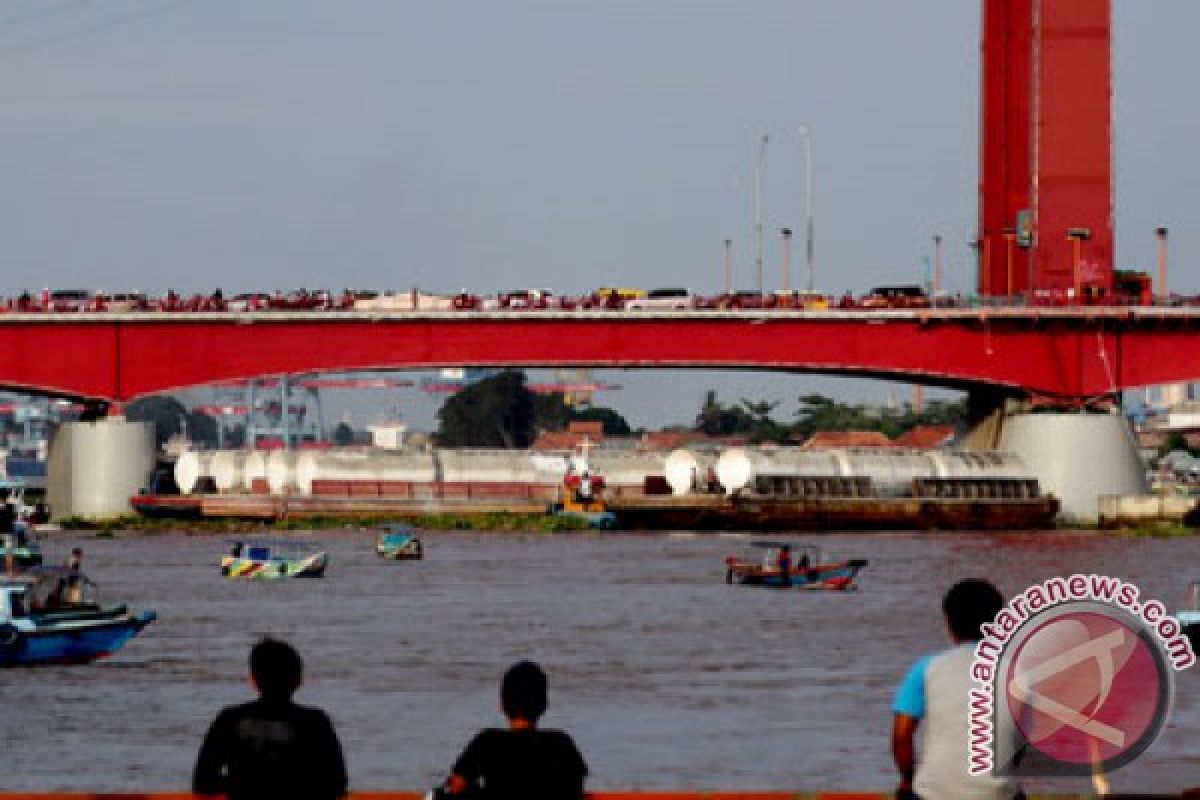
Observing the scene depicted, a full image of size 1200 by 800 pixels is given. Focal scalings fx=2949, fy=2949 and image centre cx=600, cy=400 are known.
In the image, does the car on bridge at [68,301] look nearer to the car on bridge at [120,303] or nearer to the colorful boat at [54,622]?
the car on bridge at [120,303]

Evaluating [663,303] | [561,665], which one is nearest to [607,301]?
[663,303]

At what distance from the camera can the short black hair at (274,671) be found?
61.3 ft

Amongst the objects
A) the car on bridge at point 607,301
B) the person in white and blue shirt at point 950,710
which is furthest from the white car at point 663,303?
the person in white and blue shirt at point 950,710

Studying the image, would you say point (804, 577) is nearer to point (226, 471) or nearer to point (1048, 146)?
point (1048, 146)

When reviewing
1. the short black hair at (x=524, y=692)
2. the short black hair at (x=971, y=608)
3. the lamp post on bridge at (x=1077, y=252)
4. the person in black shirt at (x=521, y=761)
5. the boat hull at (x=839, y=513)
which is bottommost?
the boat hull at (x=839, y=513)

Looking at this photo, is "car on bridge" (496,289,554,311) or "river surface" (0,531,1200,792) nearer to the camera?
"river surface" (0,531,1200,792)

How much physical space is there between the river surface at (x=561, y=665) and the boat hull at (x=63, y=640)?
37 centimetres

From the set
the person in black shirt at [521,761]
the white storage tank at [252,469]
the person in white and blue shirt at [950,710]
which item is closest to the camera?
the person in black shirt at [521,761]

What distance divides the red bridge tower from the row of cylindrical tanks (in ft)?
34.1

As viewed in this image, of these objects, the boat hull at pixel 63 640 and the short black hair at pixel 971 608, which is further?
the boat hull at pixel 63 640

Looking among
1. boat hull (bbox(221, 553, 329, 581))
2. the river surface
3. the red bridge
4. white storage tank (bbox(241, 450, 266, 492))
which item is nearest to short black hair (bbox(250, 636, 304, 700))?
the river surface

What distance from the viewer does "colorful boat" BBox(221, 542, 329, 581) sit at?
307ft

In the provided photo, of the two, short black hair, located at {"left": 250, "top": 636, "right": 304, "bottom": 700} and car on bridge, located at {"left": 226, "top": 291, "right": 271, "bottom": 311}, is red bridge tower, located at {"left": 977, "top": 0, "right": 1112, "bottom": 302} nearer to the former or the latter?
car on bridge, located at {"left": 226, "top": 291, "right": 271, "bottom": 311}

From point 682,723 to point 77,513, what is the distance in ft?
308
